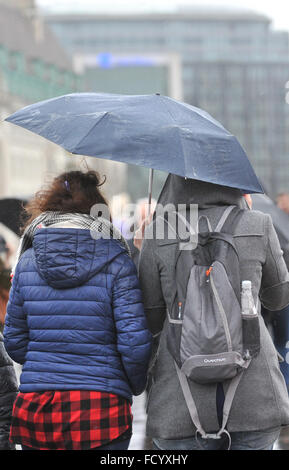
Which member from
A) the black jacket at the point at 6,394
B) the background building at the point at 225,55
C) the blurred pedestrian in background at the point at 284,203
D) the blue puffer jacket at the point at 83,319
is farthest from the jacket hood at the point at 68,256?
the background building at the point at 225,55

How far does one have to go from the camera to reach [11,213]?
16.0 ft

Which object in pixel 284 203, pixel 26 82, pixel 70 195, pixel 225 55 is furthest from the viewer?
pixel 225 55

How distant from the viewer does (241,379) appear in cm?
303

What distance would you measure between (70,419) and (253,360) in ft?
2.35

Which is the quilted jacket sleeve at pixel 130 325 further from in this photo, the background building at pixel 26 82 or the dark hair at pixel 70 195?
the background building at pixel 26 82

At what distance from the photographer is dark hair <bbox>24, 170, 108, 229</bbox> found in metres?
3.30

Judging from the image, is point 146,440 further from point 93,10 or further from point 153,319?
point 93,10

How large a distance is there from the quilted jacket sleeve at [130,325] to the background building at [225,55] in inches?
4088

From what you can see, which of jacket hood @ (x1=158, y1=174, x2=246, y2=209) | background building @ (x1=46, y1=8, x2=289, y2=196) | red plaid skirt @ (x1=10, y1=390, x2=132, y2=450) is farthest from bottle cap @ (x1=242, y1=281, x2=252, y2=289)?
background building @ (x1=46, y1=8, x2=289, y2=196)

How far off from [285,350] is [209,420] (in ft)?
9.86

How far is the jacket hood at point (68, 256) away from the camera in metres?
3.07

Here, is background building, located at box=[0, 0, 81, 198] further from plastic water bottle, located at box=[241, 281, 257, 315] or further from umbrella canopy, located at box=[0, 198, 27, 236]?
plastic water bottle, located at box=[241, 281, 257, 315]
